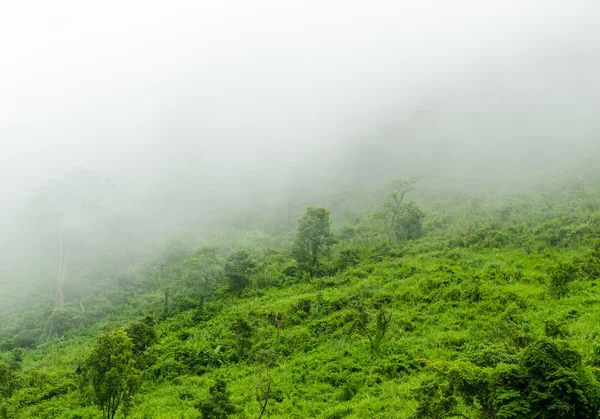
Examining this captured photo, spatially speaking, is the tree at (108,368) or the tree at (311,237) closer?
the tree at (108,368)

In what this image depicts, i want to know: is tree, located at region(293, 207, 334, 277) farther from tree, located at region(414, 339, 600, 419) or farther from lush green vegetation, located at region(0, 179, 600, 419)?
tree, located at region(414, 339, 600, 419)

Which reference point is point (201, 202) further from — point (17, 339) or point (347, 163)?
point (17, 339)

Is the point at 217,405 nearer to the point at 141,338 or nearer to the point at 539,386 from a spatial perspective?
the point at 141,338

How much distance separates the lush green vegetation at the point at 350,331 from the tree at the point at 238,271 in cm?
13

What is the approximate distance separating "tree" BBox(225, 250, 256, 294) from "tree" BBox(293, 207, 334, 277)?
15.2 ft

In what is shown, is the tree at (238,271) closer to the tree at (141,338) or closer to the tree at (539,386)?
the tree at (141,338)

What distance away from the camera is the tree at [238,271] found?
3353 centimetres

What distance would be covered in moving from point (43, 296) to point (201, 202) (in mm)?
35605

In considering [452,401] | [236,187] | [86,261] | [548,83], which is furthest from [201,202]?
[548,83]

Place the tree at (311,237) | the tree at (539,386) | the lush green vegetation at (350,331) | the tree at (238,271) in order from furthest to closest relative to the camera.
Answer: the tree at (311,237) < the tree at (238,271) < the lush green vegetation at (350,331) < the tree at (539,386)

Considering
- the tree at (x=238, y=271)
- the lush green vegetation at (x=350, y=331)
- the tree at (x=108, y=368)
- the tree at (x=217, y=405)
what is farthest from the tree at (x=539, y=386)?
the tree at (x=238, y=271)

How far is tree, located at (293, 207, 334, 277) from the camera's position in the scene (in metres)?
35.2

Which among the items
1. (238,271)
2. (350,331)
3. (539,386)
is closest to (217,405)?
(539,386)

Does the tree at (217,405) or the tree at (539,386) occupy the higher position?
the tree at (539,386)
